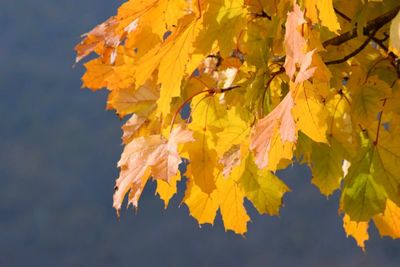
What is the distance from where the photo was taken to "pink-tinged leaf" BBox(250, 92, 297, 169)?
3.63 ft

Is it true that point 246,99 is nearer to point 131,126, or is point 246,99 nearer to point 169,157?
point 169,157

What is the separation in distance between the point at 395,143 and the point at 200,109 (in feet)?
1.75

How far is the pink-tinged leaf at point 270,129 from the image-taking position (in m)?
1.11

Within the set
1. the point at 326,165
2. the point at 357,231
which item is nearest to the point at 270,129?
the point at 326,165

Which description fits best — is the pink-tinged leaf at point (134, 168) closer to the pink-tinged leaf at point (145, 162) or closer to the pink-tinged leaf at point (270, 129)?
the pink-tinged leaf at point (145, 162)

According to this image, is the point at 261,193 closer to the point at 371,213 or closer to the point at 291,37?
the point at 371,213

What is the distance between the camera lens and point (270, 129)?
1.17 m

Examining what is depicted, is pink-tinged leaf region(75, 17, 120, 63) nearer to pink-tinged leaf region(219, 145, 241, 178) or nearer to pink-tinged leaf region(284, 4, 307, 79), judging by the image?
pink-tinged leaf region(219, 145, 241, 178)

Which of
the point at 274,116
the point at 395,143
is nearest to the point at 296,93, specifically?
the point at 274,116

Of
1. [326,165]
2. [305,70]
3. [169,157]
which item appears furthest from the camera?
[326,165]

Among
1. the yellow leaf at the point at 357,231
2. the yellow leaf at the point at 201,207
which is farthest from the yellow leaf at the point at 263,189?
the yellow leaf at the point at 357,231

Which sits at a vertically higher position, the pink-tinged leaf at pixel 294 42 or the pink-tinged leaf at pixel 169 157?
the pink-tinged leaf at pixel 294 42

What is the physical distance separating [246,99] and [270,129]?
372 millimetres

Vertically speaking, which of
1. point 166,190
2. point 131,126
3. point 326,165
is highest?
point 131,126
